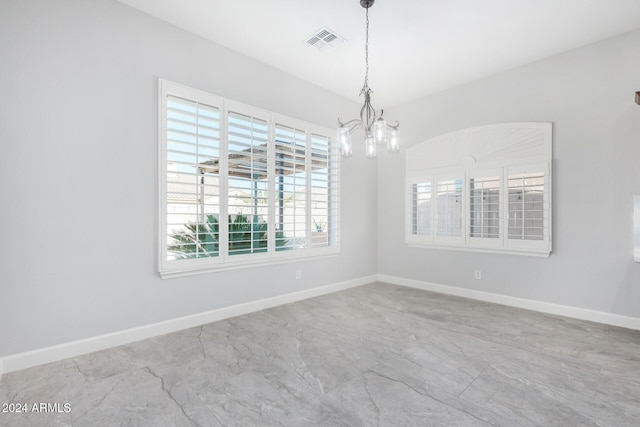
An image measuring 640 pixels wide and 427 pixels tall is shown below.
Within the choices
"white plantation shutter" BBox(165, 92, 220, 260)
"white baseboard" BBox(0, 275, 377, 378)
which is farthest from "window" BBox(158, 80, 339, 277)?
"white baseboard" BBox(0, 275, 377, 378)

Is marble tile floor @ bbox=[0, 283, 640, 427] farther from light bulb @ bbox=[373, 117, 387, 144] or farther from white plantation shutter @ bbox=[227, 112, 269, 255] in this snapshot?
light bulb @ bbox=[373, 117, 387, 144]

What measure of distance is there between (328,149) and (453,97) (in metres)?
1.98

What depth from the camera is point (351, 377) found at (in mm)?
2240

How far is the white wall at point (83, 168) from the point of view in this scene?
2.33m

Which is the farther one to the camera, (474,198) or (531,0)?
(474,198)

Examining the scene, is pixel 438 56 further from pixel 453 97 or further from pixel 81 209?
pixel 81 209

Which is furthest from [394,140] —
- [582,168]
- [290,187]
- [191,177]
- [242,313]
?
[242,313]

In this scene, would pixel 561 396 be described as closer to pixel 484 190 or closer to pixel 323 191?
pixel 484 190

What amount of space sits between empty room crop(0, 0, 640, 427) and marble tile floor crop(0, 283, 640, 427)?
2 centimetres

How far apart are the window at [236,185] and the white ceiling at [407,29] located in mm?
687

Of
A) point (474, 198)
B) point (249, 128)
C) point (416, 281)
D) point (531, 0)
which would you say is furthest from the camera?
point (416, 281)

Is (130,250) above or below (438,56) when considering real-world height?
below

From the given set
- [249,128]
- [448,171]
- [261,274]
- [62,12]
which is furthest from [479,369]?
[62,12]

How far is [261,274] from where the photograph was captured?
12.6ft
